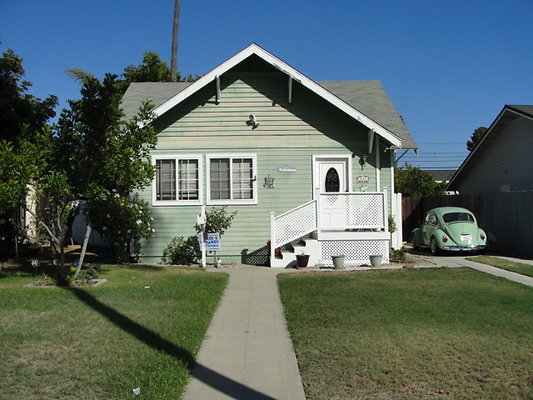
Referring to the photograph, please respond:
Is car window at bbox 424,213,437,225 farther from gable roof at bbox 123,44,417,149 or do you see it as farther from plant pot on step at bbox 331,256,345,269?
plant pot on step at bbox 331,256,345,269

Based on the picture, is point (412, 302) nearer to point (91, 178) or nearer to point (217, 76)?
point (91, 178)

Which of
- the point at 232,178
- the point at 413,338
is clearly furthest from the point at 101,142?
the point at 413,338

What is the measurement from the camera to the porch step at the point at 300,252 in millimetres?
14164

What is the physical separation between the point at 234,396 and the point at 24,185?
719 cm

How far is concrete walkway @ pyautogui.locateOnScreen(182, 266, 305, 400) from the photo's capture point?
5.24m

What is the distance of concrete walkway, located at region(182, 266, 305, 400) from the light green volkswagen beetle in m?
8.43

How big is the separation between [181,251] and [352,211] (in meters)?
4.82

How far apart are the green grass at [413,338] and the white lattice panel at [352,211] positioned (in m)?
3.16

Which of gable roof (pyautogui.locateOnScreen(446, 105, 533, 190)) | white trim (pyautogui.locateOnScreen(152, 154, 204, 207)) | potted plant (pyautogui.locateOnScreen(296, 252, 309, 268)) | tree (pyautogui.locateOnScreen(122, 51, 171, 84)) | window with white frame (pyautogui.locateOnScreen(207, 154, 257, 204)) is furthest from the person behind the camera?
tree (pyautogui.locateOnScreen(122, 51, 171, 84))

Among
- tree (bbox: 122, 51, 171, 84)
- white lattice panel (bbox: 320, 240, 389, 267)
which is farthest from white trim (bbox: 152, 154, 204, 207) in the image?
tree (bbox: 122, 51, 171, 84)

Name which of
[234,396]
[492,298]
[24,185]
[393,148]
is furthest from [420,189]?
[234,396]

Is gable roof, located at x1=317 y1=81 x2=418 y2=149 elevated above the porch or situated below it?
above

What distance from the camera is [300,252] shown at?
14.1 meters

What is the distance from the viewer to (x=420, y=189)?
31.4 m
